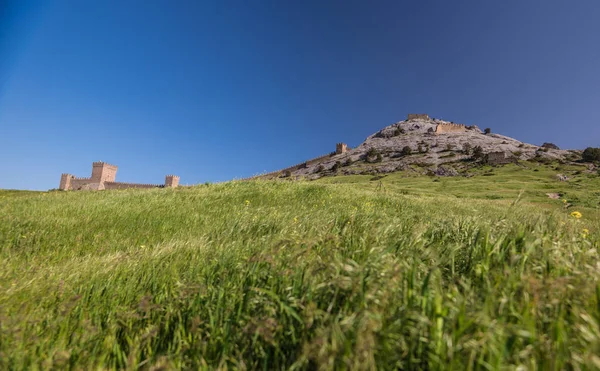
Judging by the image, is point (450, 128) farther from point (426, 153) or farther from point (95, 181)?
point (95, 181)

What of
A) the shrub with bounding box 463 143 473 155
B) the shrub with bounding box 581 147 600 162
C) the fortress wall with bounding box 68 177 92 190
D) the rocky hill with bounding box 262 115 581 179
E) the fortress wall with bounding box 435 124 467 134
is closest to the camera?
the shrub with bounding box 581 147 600 162

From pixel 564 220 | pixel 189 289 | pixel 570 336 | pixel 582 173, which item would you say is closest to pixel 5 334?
pixel 189 289

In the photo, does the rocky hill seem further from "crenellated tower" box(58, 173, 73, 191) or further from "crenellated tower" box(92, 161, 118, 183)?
"crenellated tower" box(58, 173, 73, 191)

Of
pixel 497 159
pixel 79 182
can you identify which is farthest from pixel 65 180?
pixel 497 159

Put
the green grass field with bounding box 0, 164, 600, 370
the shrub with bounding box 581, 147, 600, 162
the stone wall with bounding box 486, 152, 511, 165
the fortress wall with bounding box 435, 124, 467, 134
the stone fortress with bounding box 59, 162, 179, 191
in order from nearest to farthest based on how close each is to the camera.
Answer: the green grass field with bounding box 0, 164, 600, 370, the shrub with bounding box 581, 147, 600, 162, the stone wall with bounding box 486, 152, 511, 165, the stone fortress with bounding box 59, 162, 179, 191, the fortress wall with bounding box 435, 124, 467, 134

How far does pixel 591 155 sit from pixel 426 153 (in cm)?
3898

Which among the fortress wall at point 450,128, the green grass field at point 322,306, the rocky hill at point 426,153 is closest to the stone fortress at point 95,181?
the rocky hill at point 426,153

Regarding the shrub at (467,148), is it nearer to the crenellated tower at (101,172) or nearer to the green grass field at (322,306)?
the green grass field at (322,306)

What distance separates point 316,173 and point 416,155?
34186 mm

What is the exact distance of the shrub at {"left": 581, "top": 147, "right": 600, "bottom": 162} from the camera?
67875 mm

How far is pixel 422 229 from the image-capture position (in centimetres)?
346

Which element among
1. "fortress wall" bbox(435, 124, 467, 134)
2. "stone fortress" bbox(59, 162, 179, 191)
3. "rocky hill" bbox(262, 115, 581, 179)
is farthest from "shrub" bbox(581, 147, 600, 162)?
"stone fortress" bbox(59, 162, 179, 191)

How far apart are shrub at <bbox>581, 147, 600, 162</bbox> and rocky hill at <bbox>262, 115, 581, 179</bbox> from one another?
2.85 meters

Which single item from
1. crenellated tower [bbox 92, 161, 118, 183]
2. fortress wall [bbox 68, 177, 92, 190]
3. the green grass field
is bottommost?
the green grass field
